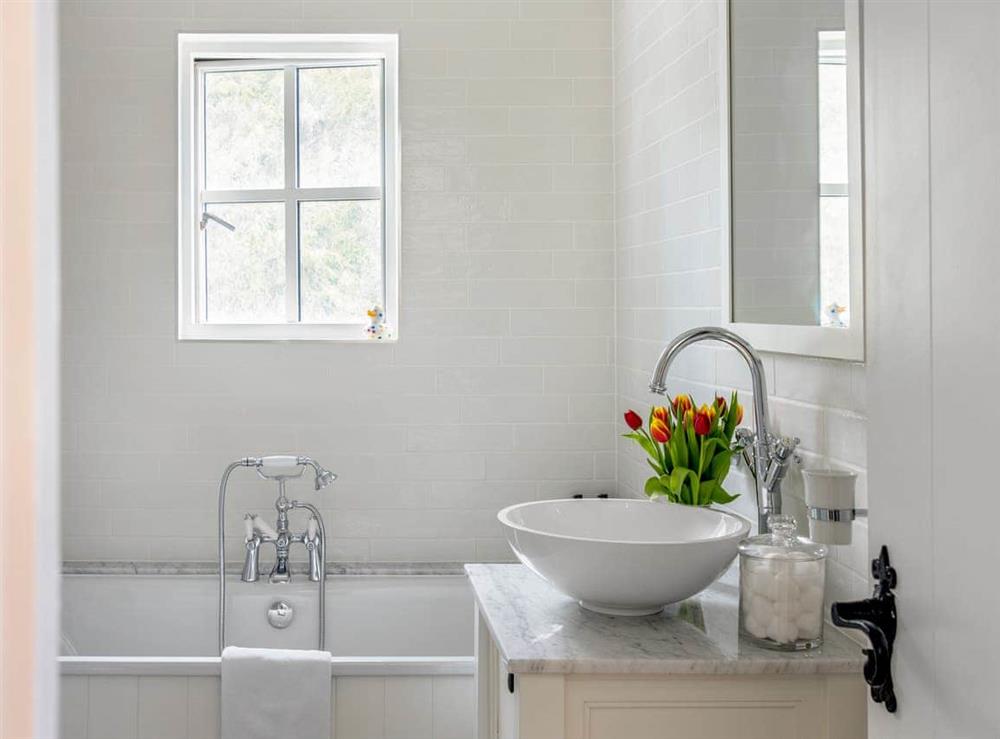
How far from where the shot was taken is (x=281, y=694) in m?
2.74

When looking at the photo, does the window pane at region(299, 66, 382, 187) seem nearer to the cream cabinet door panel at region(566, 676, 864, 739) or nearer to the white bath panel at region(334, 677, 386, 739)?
the white bath panel at region(334, 677, 386, 739)

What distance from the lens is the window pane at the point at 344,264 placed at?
156 inches

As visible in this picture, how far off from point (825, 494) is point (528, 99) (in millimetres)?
2461

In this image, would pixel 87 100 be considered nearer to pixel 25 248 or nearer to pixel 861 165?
pixel 861 165

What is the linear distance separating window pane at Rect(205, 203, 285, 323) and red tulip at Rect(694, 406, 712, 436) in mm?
2040

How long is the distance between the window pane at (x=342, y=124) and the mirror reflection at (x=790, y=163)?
1792 mm

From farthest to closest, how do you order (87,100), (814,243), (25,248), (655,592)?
1. (87,100)
2. (814,243)
3. (655,592)
4. (25,248)

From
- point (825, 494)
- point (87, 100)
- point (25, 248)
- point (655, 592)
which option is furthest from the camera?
point (87, 100)

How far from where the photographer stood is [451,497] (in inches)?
151

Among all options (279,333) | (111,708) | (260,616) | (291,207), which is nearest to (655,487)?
(111,708)

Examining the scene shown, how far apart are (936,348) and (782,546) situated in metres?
0.80

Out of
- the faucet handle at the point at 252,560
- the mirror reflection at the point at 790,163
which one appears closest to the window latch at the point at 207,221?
the faucet handle at the point at 252,560

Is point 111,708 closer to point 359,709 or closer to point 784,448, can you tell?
point 359,709

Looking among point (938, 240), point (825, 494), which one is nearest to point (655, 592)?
point (825, 494)
